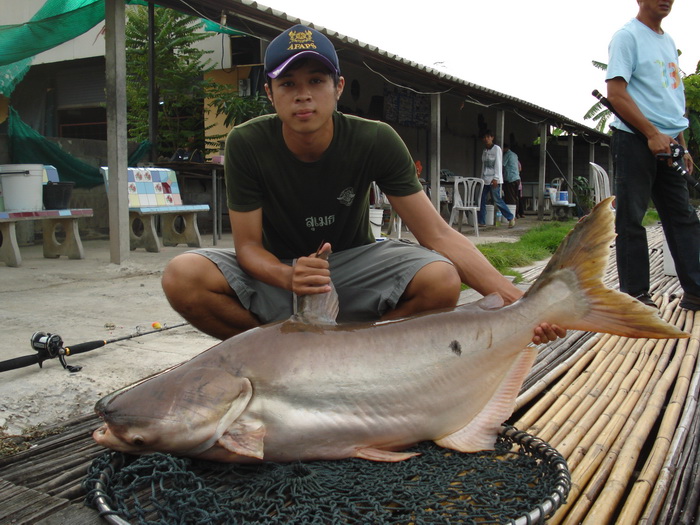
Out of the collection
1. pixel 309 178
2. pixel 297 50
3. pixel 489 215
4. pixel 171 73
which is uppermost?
pixel 171 73

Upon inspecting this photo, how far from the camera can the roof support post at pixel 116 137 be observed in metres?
5.80

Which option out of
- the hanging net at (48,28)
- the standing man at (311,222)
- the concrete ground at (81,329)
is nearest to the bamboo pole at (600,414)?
the standing man at (311,222)

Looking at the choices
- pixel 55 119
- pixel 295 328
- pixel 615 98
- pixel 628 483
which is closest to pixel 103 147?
pixel 55 119

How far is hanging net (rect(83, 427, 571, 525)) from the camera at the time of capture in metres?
1.32

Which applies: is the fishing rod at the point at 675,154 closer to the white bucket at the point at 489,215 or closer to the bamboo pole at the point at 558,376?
the bamboo pole at the point at 558,376

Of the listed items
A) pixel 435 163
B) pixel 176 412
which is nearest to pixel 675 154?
pixel 176 412

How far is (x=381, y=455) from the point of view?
1607mm

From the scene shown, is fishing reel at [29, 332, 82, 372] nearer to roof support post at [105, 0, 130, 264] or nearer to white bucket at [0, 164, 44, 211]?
roof support post at [105, 0, 130, 264]

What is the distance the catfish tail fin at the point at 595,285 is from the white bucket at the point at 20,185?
5.58 m

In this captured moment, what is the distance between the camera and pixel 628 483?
1723mm

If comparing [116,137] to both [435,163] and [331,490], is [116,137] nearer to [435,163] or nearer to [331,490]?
[331,490]

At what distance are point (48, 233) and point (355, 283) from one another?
17.3 feet

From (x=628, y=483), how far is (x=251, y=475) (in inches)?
42.5

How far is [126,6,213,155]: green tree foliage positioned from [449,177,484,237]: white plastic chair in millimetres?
4613
